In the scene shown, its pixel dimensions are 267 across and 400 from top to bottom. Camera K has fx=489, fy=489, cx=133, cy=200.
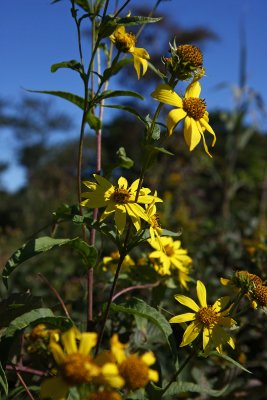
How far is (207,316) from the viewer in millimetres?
1014

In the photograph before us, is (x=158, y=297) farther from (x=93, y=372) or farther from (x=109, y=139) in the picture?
(x=109, y=139)

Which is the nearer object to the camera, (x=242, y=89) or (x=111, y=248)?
(x=111, y=248)

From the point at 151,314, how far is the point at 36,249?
0.90ft

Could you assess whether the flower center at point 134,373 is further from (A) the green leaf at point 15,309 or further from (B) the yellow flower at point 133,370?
(A) the green leaf at point 15,309

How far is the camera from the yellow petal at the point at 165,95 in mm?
927

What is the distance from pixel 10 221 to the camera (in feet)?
28.5

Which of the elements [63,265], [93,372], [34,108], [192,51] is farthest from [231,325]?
[34,108]

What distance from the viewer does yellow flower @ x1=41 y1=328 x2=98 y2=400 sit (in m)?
0.65

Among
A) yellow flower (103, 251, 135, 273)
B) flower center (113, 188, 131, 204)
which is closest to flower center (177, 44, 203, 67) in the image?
flower center (113, 188, 131, 204)

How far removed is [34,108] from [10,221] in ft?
72.8

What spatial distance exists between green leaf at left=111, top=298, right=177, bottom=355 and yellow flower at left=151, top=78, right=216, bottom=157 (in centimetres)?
35

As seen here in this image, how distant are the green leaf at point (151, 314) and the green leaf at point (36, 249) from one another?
0.44ft

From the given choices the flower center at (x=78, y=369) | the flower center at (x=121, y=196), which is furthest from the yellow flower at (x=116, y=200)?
the flower center at (x=78, y=369)

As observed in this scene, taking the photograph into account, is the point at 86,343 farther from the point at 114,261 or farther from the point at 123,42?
the point at 114,261
